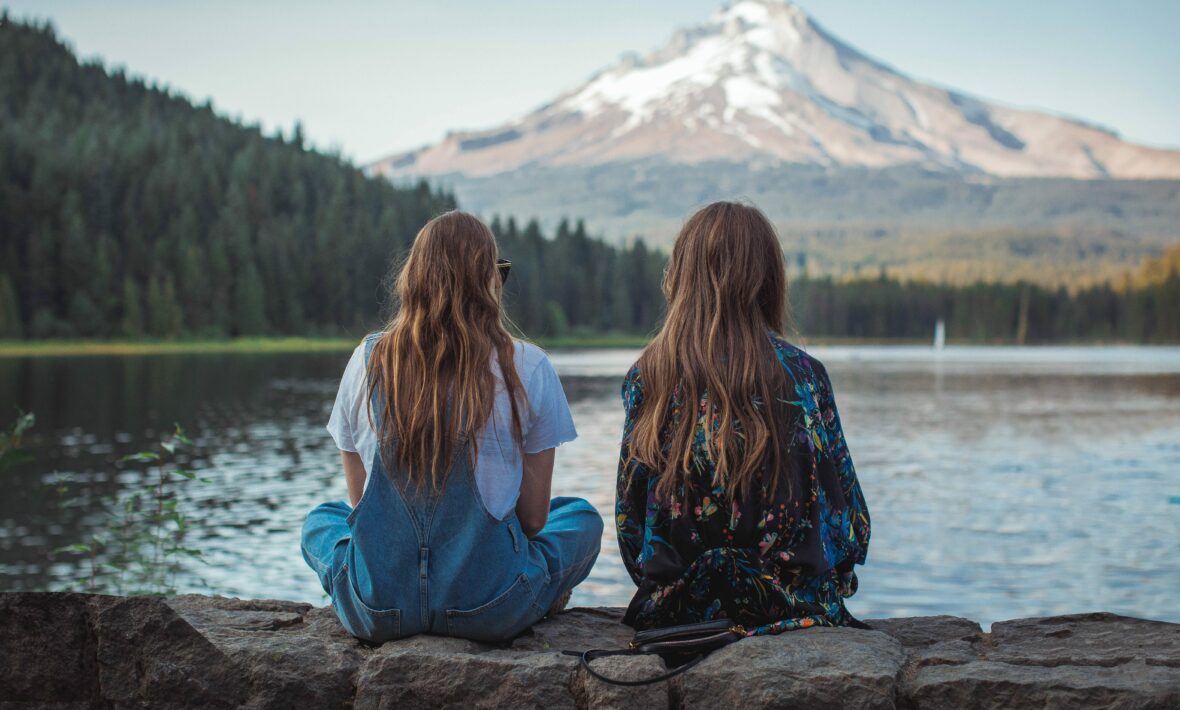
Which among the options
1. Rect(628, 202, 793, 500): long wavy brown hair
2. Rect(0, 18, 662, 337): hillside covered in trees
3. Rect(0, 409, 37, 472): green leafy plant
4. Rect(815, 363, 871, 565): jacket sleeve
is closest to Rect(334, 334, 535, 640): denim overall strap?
Rect(628, 202, 793, 500): long wavy brown hair

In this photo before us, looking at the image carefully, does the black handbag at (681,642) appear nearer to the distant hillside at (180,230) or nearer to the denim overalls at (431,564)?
the denim overalls at (431,564)

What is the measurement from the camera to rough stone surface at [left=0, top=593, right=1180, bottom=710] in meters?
3.24

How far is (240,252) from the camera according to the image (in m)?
94.6

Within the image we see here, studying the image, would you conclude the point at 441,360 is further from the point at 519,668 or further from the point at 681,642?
the point at 681,642

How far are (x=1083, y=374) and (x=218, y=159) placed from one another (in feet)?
279

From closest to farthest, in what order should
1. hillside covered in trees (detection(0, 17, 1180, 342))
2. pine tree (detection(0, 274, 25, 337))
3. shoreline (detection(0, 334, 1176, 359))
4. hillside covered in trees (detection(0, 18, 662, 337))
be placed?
pine tree (detection(0, 274, 25, 337))
shoreline (detection(0, 334, 1176, 359))
hillside covered in trees (detection(0, 18, 662, 337))
hillside covered in trees (detection(0, 17, 1180, 342))

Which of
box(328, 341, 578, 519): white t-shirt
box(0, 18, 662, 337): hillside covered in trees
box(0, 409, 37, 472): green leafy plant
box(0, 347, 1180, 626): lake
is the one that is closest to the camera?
box(328, 341, 578, 519): white t-shirt

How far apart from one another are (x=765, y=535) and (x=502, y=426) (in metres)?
0.89

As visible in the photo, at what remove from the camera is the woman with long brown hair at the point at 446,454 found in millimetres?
3660

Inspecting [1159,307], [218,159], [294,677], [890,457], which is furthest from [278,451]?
[1159,307]

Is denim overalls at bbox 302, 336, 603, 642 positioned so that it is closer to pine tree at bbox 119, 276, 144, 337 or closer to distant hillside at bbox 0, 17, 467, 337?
distant hillside at bbox 0, 17, 467, 337

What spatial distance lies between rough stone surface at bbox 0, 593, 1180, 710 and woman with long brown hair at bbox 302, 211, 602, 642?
14cm

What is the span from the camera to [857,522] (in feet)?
12.7

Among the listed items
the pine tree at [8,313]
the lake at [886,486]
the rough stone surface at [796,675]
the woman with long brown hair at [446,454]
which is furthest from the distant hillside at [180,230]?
the rough stone surface at [796,675]
